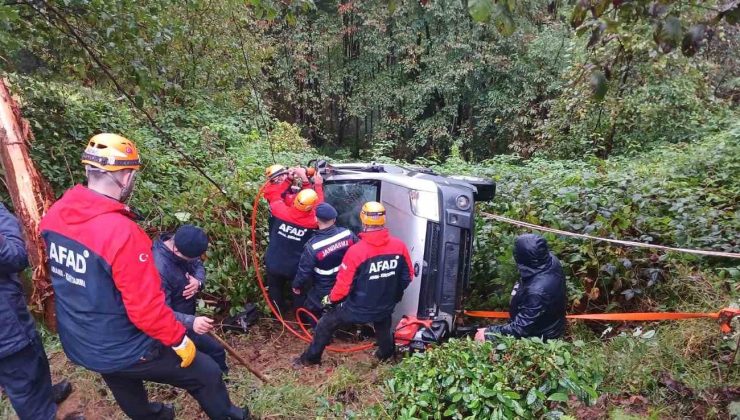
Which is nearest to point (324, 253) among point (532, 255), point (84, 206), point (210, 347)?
point (210, 347)

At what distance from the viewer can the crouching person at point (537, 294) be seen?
148 inches

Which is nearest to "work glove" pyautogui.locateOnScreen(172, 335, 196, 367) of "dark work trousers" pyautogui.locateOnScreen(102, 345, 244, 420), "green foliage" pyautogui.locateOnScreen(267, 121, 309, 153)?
"dark work trousers" pyautogui.locateOnScreen(102, 345, 244, 420)

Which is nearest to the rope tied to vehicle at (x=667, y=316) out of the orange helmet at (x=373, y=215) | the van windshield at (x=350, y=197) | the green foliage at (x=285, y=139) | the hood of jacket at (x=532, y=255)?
the hood of jacket at (x=532, y=255)

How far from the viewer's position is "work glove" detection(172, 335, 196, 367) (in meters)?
2.85

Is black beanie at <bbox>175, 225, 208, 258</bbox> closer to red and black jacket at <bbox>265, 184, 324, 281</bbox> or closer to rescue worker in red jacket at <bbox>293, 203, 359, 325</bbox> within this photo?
rescue worker in red jacket at <bbox>293, 203, 359, 325</bbox>

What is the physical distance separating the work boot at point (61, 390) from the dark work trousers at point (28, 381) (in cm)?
45

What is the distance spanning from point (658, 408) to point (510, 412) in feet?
3.61

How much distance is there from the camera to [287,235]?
5043 mm

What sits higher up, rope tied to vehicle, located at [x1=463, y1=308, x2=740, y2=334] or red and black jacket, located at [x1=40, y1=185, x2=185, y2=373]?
red and black jacket, located at [x1=40, y1=185, x2=185, y2=373]

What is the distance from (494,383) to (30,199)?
444cm

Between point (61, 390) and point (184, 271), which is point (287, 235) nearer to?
point (184, 271)

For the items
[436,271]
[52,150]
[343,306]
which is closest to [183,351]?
[343,306]

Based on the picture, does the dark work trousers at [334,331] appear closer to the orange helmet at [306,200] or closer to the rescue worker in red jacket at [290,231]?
the rescue worker in red jacket at [290,231]

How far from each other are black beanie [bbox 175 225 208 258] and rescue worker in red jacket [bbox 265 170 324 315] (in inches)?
56.5
